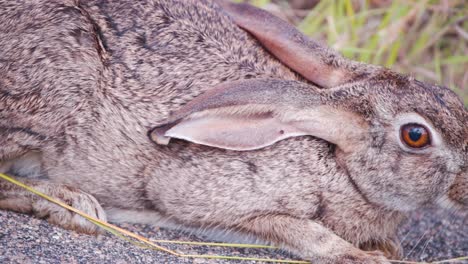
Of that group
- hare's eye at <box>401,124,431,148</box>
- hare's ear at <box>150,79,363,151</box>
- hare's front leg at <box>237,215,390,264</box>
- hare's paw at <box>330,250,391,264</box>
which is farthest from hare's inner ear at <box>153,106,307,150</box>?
hare's paw at <box>330,250,391,264</box>

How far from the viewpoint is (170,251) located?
4445mm

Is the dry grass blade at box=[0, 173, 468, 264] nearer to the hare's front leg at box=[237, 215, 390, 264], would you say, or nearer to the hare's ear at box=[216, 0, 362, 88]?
the hare's front leg at box=[237, 215, 390, 264]

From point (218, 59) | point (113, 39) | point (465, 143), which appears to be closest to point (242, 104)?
point (218, 59)

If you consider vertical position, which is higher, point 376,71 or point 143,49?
point 376,71

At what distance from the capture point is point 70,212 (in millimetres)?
4570

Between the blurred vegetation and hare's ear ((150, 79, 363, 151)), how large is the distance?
169cm

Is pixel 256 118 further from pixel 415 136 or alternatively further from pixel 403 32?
pixel 403 32

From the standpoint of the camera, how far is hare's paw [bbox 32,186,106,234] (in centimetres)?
454

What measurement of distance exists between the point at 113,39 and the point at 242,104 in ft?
2.43

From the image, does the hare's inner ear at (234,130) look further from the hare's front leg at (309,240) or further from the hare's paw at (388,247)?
the hare's paw at (388,247)

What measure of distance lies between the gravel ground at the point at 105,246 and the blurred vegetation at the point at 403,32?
1.43 metres

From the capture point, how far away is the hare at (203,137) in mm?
4477

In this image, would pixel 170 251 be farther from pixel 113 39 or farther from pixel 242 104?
pixel 113 39

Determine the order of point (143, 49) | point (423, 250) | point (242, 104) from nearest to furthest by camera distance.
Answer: point (242, 104)
point (143, 49)
point (423, 250)
